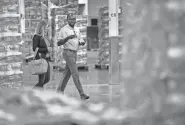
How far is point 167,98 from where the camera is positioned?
525mm

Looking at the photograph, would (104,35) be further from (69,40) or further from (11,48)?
(69,40)

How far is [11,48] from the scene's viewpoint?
783 centimetres

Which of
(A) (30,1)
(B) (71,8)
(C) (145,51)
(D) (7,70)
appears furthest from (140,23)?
(A) (30,1)

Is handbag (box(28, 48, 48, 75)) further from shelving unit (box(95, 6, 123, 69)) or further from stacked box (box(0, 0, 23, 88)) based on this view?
shelving unit (box(95, 6, 123, 69))

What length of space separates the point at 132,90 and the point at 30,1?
1654cm

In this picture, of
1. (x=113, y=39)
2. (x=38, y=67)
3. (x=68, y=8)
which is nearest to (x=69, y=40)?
(x=38, y=67)

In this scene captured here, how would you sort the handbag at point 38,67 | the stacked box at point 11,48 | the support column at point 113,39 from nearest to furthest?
the handbag at point 38,67 → the stacked box at point 11,48 → the support column at point 113,39

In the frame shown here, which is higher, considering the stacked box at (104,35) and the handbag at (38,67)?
the stacked box at (104,35)

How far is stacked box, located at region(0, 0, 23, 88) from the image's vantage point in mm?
7691

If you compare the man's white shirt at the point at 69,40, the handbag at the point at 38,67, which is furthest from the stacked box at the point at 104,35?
the man's white shirt at the point at 69,40

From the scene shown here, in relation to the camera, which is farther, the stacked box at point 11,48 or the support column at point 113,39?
the support column at point 113,39

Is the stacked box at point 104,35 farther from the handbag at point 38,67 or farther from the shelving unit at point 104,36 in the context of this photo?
the handbag at point 38,67

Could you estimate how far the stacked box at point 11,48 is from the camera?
25.2 ft

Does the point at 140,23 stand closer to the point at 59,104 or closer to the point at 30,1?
the point at 59,104
